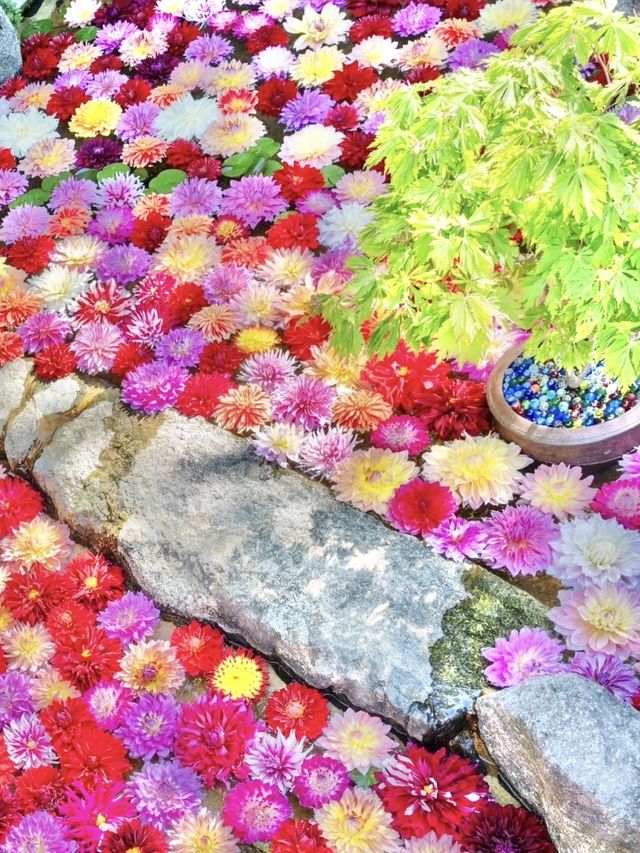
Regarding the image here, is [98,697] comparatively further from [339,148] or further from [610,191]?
[339,148]

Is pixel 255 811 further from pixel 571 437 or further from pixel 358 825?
pixel 571 437

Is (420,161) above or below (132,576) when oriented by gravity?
above

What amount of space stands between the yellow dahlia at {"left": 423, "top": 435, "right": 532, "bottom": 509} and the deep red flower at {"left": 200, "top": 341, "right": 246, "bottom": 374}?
69cm

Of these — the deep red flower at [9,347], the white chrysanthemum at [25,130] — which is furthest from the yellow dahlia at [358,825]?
the white chrysanthemum at [25,130]

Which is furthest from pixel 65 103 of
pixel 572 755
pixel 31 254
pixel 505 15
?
pixel 572 755

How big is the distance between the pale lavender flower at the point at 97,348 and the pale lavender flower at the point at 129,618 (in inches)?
32.9

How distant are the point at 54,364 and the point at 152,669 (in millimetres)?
1113

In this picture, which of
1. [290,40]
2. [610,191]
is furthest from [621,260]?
[290,40]

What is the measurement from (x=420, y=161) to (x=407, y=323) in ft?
1.27

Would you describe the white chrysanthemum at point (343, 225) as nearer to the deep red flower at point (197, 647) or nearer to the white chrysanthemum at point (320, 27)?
the white chrysanthemum at point (320, 27)

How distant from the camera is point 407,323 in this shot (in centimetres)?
218

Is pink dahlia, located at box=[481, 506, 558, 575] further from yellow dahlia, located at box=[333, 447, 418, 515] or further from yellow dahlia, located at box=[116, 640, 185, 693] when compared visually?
yellow dahlia, located at box=[116, 640, 185, 693]

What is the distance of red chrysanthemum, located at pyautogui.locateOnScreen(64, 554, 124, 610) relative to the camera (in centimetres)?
253

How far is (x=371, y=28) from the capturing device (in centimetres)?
416
